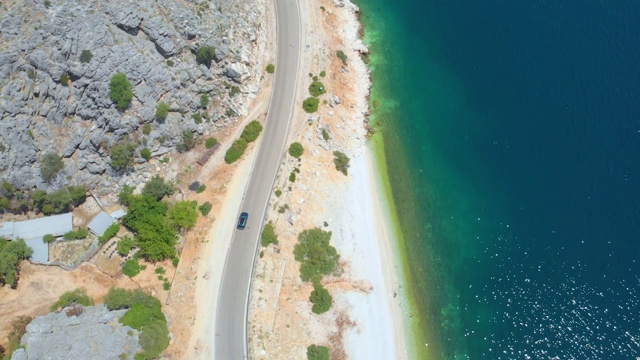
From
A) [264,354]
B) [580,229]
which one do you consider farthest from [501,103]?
[264,354]

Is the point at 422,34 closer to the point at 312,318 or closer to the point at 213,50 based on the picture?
the point at 213,50

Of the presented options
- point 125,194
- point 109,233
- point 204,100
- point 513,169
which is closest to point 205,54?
point 204,100

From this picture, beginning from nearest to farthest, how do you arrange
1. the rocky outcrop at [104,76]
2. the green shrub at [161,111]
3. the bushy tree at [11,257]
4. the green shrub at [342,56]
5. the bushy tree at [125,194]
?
the bushy tree at [11,257], the rocky outcrop at [104,76], the bushy tree at [125,194], the green shrub at [161,111], the green shrub at [342,56]

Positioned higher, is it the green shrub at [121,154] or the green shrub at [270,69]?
the green shrub at [270,69]

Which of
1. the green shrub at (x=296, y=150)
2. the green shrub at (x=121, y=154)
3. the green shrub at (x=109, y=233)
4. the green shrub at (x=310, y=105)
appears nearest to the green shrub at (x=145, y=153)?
the green shrub at (x=121, y=154)

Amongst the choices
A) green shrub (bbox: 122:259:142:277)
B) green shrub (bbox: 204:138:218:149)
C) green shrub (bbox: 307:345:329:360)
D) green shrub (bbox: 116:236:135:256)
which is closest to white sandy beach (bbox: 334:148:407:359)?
green shrub (bbox: 307:345:329:360)

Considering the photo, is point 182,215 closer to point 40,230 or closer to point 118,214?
point 118,214

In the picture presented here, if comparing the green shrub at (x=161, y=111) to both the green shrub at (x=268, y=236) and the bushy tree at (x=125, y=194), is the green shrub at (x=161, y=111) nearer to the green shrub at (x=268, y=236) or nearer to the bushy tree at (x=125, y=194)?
the bushy tree at (x=125, y=194)
